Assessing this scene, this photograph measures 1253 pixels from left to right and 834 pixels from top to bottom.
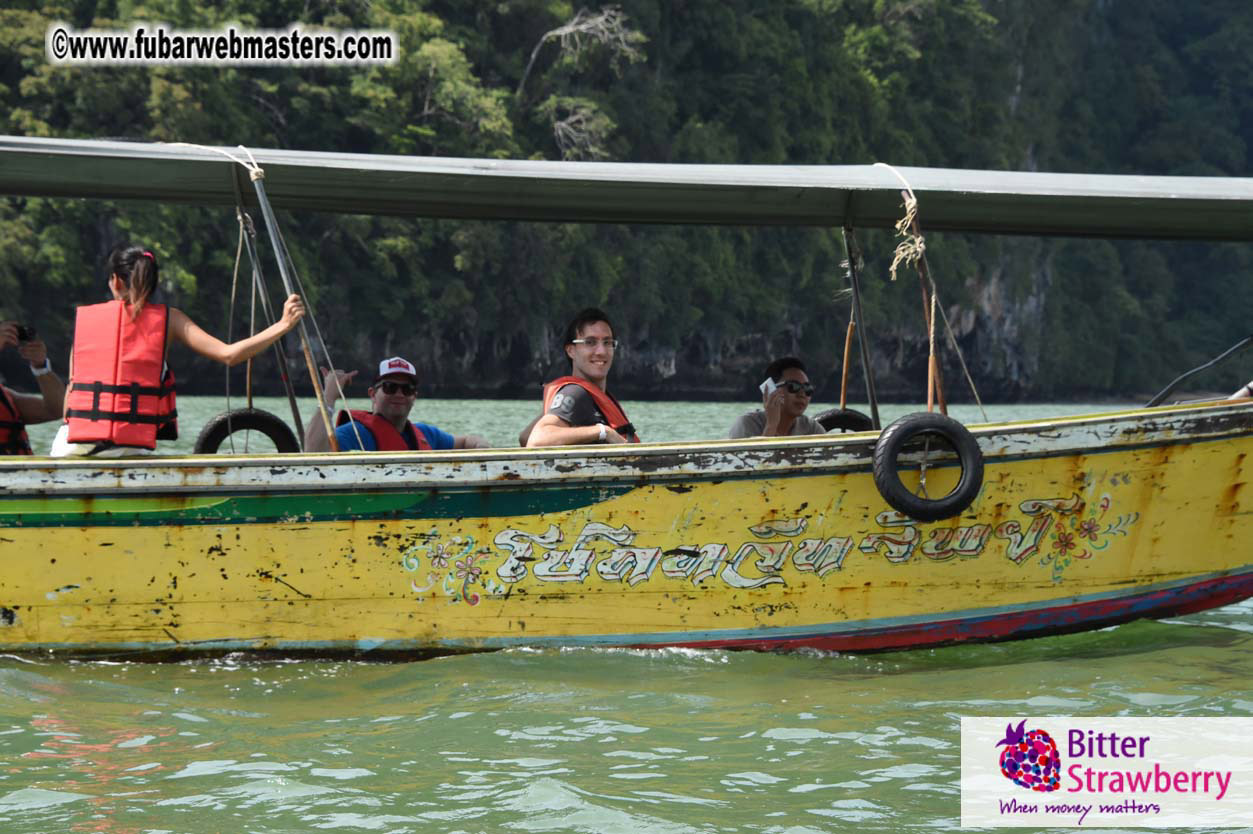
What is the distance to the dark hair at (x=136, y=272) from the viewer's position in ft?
19.1

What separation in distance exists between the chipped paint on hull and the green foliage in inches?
997

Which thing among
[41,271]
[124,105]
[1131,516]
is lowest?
[1131,516]

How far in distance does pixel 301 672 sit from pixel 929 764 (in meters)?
2.49

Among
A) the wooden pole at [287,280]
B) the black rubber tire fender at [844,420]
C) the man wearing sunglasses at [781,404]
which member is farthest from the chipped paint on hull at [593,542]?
the black rubber tire fender at [844,420]

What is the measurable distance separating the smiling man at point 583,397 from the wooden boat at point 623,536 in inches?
10.4

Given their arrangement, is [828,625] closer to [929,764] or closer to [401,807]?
[929,764]

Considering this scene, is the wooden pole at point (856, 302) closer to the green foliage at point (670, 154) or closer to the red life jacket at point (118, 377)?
the red life jacket at point (118, 377)

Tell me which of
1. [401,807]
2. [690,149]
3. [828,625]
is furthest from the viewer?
[690,149]

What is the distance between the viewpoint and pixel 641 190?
6.73 m

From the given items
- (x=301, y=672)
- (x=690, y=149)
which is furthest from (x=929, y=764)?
(x=690, y=149)

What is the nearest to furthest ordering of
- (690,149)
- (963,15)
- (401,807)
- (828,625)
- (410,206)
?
(401,807) < (828,625) < (410,206) < (690,149) < (963,15)

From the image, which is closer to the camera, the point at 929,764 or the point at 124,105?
the point at 929,764

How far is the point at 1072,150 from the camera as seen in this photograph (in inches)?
2603

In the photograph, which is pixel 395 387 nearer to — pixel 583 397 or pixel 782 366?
pixel 583 397
